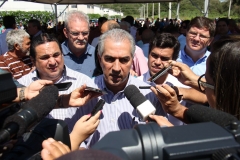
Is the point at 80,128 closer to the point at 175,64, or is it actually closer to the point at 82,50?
the point at 175,64

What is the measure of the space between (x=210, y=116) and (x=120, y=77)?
3.67ft

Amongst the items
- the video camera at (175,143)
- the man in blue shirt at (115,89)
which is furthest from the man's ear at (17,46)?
the video camera at (175,143)

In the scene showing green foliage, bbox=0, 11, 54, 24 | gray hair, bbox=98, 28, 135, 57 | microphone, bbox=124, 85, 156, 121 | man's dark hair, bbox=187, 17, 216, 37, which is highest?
green foliage, bbox=0, 11, 54, 24

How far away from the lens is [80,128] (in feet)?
4.48

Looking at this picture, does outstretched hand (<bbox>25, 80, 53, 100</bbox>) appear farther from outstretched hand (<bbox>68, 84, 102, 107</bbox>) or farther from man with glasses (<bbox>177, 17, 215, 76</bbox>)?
man with glasses (<bbox>177, 17, 215, 76</bbox>)

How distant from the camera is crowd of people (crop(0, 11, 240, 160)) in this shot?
1.11 meters

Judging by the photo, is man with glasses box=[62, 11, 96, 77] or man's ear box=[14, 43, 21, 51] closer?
man with glasses box=[62, 11, 96, 77]

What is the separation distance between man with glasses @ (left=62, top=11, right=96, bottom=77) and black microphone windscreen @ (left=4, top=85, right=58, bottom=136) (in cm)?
216

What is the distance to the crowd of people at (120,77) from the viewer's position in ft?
3.65

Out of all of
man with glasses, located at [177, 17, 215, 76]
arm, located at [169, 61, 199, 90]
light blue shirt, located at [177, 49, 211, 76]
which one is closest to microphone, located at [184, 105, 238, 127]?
arm, located at [169, 61, 199, 90]

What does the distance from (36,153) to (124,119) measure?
1006 mm

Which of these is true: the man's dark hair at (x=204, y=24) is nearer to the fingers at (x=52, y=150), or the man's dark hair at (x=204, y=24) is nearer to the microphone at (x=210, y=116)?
the microphone at (x=210, y=116)

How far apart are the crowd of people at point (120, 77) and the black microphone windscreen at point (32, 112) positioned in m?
0.08

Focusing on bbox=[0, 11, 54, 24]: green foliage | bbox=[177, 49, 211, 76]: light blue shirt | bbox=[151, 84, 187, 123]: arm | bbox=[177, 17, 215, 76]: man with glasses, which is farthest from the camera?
bbox=[0, 11, 54, 24]: green foliage
